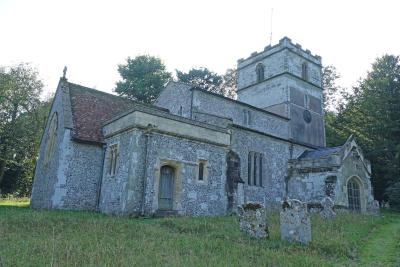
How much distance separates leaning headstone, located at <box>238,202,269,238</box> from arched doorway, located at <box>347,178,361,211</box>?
13.8 meters

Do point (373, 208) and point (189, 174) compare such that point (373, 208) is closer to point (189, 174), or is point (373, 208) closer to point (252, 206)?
point (189, 174)

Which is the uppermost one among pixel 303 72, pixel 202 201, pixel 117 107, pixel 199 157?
pixel 303 72

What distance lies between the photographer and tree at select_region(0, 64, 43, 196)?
3272cm

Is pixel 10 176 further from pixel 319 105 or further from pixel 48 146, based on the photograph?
pixel 319 105

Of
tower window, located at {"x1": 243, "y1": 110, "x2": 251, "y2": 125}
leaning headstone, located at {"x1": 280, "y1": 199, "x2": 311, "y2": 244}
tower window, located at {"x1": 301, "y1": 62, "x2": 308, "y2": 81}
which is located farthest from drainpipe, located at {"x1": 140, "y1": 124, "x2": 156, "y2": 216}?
tower window, located at {"x1": 301, "y1": 62, "x2": 308, "y2": 81}

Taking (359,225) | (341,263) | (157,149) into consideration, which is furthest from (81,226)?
(359,225)

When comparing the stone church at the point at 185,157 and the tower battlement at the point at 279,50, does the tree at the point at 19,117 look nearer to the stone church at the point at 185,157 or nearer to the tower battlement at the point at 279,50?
the stone church at the point at 185,157

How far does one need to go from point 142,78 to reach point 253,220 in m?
31.8

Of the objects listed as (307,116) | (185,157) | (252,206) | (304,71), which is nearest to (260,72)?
(304,71)

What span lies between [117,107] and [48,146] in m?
4.84

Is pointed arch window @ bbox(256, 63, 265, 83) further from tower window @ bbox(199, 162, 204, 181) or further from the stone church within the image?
tower window @ bbox(199, 162, 204, 181)

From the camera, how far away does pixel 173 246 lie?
8.12 meters

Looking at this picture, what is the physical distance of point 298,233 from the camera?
31.8ft

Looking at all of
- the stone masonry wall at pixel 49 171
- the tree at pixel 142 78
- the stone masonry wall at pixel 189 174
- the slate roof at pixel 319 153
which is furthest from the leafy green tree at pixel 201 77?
the stone masonry wall at pixel 189 174
